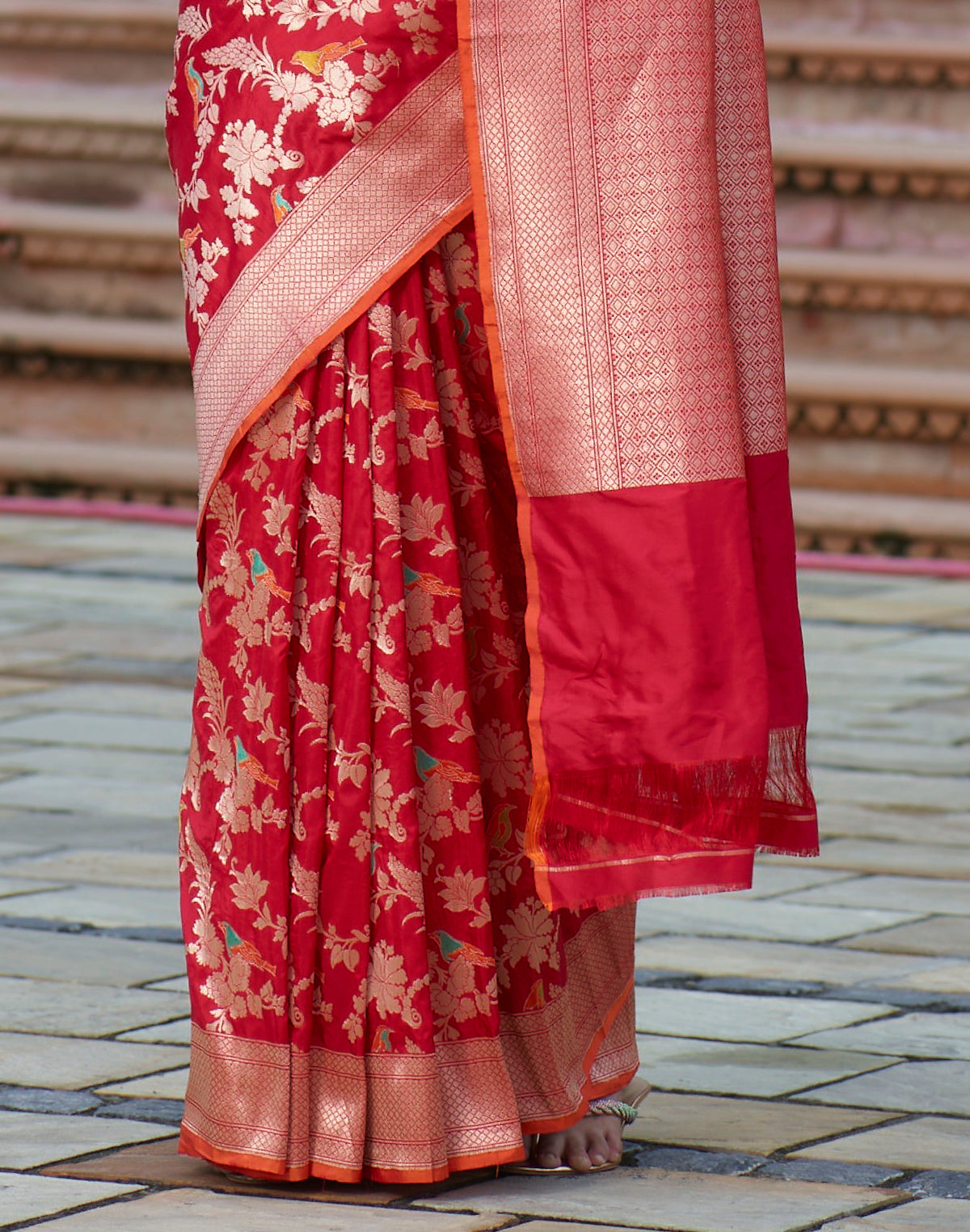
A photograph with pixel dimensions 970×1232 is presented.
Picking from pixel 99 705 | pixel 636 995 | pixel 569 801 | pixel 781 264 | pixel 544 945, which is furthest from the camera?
pixel 781 264

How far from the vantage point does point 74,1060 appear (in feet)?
9.51

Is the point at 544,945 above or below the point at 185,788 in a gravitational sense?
below

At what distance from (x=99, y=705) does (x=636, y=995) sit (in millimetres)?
2224

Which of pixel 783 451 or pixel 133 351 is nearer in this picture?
pixel 783 451

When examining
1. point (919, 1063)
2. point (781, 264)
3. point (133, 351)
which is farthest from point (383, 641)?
point (133, 351)

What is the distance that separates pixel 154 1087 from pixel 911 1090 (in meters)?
0.82

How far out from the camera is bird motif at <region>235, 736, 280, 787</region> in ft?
8.00

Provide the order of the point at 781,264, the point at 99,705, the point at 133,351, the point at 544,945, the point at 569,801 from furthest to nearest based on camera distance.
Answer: the point at 133,351, the point at 781,264, the point at 99,705, the point at 544,945, the point at 569,801

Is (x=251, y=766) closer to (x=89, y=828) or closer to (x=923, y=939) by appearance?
(x=923, y=939)

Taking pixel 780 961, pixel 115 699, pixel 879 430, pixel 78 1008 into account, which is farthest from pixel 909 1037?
pixel 879 430

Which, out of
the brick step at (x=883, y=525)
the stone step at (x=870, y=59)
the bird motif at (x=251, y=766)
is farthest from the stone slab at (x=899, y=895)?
the stone step at (x=870, y=59)

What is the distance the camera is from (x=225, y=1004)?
2457mm

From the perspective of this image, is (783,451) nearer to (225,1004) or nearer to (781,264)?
(225,1004)

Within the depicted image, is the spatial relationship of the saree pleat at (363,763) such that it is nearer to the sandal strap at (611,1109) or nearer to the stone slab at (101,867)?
the sandal strap at (611,1109)
